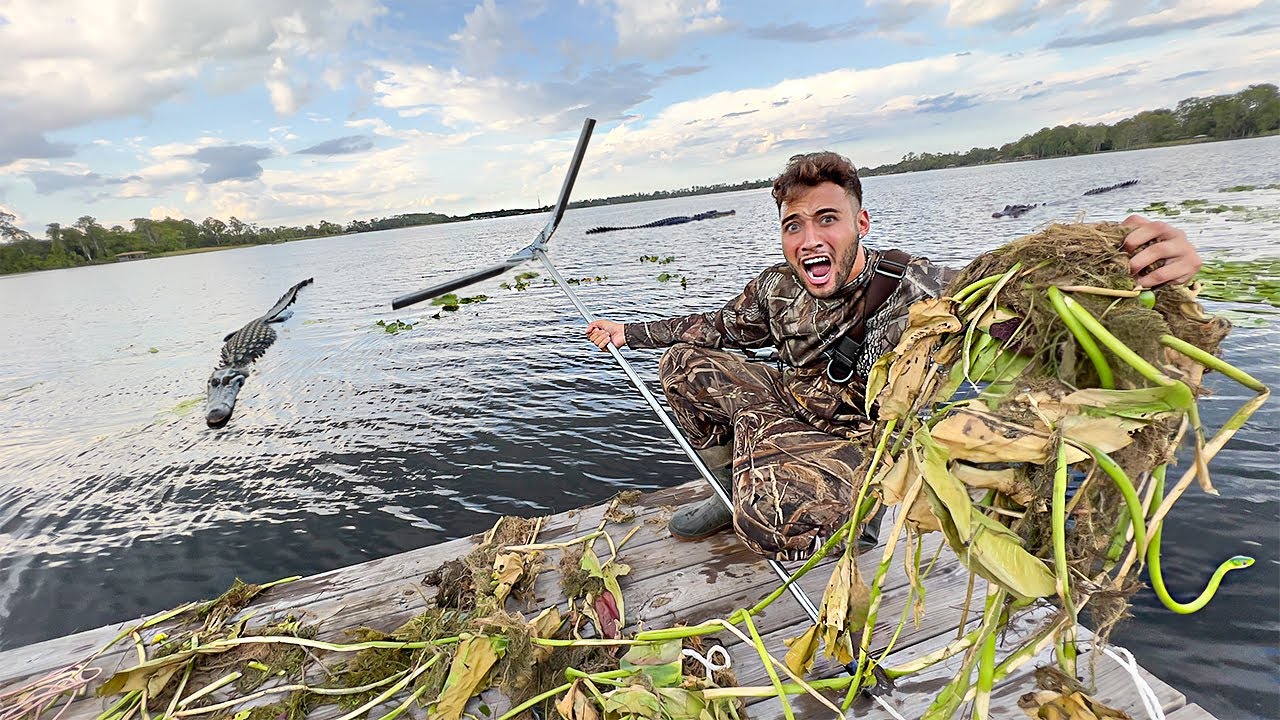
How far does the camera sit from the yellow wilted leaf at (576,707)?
201 cm

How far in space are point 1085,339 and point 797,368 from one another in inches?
98.6

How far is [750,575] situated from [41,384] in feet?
62.5

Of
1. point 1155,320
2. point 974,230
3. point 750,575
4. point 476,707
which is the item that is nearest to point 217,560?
point 476,707

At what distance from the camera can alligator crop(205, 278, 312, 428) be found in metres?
9.95

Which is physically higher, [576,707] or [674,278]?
[576,707]

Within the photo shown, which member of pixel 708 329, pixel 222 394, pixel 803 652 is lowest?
pixel 222 394

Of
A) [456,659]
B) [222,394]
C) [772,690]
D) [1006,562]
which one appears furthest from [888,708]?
[222,394]

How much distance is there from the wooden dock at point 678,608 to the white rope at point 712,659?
0.54 feet

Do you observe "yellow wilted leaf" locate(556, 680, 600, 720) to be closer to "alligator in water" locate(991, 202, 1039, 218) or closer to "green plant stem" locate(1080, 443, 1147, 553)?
"green plant stem" locate(1080, 443, 1147, 553)

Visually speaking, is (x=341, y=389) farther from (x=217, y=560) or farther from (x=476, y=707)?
(x=476, y=707)

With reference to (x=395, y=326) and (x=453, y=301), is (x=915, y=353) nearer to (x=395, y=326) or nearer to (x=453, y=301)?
(x=395, y=326)

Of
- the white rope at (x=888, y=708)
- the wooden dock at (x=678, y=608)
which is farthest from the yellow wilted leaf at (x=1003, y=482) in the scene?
the wooden dock at (x=678, y=608)

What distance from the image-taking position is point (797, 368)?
3668mm

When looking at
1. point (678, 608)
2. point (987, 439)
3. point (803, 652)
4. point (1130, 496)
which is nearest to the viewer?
point (1130, 496)
